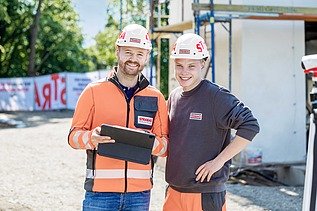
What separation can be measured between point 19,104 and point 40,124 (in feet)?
26.9

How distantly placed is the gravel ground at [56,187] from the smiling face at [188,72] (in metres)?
4.04

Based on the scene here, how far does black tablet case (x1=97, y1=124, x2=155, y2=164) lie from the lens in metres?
3.04

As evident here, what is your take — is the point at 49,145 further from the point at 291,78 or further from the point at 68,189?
the point at 291,78

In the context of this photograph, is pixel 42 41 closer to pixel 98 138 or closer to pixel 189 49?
pixel 189 49

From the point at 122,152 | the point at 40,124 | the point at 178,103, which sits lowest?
the point at 40,124

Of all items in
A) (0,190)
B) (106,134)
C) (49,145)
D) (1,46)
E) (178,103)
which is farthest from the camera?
(1,46)

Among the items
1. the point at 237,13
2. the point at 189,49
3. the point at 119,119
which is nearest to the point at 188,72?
the point at 189,49

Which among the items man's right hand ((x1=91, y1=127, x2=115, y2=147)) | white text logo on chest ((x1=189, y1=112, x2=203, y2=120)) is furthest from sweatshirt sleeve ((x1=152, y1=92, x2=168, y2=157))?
man's right hand ((x1=91, y1=127, x2=115, y2=147))

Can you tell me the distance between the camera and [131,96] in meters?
3.29

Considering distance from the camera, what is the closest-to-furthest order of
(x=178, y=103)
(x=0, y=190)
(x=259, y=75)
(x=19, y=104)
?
(x=178, y=103) < (x=0, y=190) < (x=259, y=75) < (x=19, y=104)

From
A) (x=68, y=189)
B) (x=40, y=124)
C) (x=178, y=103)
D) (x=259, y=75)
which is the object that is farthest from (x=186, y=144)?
(x=40, y=124)

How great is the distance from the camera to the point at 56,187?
28.1 feet

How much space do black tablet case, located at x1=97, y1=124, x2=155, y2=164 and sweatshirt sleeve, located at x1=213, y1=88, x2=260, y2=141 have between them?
48cm

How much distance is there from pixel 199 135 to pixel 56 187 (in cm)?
565
